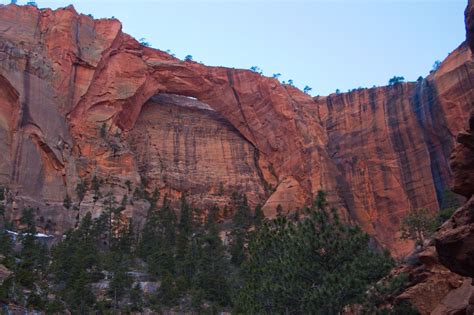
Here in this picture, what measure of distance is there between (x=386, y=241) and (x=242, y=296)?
87.7ft

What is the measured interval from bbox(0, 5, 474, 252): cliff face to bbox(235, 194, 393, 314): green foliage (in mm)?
26443

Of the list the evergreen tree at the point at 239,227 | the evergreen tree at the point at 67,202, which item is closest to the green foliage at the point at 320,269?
the evergreen tree at the point at 239,227

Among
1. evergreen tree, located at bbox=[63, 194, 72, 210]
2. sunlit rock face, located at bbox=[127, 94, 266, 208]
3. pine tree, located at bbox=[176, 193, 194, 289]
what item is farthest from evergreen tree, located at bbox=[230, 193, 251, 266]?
evergreen tree, located at bbox=[63, 194, 72, 210]

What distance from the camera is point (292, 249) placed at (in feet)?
67.3

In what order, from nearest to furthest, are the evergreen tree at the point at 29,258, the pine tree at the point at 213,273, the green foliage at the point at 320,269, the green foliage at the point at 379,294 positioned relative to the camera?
the green foliage at the point at 320,269
the green foliage at the point at 379,294
the evergreen tree at the point at 29,258
the pine tree at the point at 213,273

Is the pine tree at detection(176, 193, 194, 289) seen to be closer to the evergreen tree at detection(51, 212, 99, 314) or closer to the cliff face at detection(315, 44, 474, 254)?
the evergreen tree at detection(51, 212, 99, 314)

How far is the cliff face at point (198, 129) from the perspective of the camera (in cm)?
4575

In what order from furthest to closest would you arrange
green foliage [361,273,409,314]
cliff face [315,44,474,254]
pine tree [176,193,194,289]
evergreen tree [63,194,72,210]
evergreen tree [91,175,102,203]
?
evergreen tree [91,175,102,203] → cliff face [315,44,474,254] → evergreen tree [63,194,72,210] → pine tree [176,193,194,289] → green foliage [361,273,409,314]

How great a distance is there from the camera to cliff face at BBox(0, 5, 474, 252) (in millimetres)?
45750

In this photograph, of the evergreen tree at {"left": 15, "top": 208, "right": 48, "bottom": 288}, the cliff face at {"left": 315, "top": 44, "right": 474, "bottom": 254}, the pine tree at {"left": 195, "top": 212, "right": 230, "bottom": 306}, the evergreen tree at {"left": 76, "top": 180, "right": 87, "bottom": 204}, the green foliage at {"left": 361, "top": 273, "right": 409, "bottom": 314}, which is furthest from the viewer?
the evergreen tree at {"left": 76, "top": 180, "right": 87, "bottom": 204}

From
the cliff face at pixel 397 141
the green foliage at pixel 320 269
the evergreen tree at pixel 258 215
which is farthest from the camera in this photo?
the evergreen tree at pixel 258 215

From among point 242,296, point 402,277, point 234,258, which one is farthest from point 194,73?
point 402,277

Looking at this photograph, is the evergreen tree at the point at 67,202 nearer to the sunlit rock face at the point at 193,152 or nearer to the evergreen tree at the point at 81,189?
the evergreen tree at the point at 81,189

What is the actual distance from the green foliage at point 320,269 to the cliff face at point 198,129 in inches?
1041
